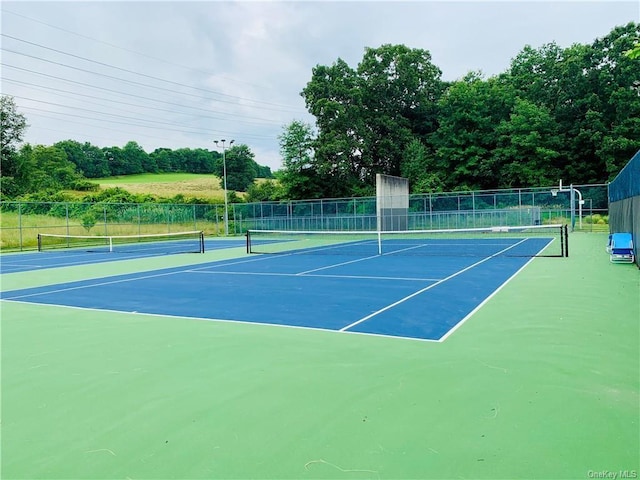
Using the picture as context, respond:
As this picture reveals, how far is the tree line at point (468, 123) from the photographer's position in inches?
1522

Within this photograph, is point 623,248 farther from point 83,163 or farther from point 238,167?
point 83,163

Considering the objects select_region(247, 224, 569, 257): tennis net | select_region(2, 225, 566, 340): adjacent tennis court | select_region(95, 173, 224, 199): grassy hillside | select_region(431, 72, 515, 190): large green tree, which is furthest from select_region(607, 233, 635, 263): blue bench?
select_region(95, 173, 224, 199): grassy hillside

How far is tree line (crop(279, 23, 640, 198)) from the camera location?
127ft

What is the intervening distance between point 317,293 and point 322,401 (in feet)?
17.0

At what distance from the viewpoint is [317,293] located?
29.3ft

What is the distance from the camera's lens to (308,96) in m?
45.5

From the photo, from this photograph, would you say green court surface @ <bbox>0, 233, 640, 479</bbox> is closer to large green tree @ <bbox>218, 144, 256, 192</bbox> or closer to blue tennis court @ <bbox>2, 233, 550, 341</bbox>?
blue tennis court @ <bbox>2, 233, 550, 341</bbox>

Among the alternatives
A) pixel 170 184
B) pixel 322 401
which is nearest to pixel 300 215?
pixel 322 401

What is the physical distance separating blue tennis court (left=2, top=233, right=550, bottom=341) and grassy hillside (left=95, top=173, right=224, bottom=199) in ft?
143

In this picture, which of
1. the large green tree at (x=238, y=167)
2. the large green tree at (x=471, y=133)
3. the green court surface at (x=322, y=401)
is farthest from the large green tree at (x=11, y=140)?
the green court surface at (x=322, y=401)

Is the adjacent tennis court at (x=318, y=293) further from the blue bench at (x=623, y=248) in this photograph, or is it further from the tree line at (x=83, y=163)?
the tree line at (x=83, y=163)

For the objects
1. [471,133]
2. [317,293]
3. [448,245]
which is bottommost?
[448,245]

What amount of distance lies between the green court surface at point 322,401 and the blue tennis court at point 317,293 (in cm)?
59

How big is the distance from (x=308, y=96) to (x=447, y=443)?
44.7 metres
